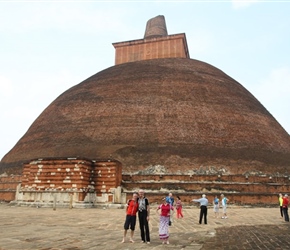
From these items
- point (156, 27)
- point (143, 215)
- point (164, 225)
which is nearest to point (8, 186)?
point (143, 215)

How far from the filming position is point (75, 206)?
14.3 m

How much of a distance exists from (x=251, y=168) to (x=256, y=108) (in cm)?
700

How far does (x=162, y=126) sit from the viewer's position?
20.3 meters

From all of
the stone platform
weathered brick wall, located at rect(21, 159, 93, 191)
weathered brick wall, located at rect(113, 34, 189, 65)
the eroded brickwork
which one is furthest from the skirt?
weathered brick wall, located at rect(113, 34, 189, 65)

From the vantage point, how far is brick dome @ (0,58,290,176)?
19.1 meters

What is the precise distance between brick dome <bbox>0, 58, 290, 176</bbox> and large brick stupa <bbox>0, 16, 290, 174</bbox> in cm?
6

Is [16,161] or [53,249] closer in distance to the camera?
[53,249]

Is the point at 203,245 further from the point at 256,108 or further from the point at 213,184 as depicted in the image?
the point at 256,108

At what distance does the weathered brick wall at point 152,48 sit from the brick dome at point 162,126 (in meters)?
6.60

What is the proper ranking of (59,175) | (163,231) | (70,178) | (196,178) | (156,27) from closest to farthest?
(163,231) < (70,178) < (59,175) < (196,178) < (156,27)

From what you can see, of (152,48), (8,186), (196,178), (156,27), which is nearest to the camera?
(196,178)

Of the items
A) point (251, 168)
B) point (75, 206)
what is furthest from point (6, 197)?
point (251, 168)

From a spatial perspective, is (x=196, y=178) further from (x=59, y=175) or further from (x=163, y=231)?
(x=163, y=231)

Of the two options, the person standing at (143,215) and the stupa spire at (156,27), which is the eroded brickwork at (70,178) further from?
the stupa spire at (156,27)
